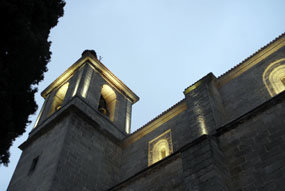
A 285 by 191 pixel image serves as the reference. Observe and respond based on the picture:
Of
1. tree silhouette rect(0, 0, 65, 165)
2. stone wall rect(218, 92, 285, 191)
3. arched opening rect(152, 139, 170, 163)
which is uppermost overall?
arched opening rect(152, 139, 170, 163)

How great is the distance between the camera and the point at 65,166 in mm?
13039

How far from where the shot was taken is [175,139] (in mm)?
13484

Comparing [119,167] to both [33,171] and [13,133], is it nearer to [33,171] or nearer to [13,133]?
[33,171]

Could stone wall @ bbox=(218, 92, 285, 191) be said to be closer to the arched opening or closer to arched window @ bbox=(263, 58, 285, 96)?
arched window @ bbox=(263, 58, 285, 96)

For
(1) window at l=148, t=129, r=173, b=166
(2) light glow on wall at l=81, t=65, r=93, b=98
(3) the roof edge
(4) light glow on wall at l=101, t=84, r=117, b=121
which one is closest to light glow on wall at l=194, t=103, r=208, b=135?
(1) window at l=148, t=129, r=173, b=166

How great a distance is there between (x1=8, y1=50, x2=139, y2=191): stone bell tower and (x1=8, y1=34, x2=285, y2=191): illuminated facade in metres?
0.05

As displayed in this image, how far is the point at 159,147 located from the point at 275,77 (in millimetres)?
5866

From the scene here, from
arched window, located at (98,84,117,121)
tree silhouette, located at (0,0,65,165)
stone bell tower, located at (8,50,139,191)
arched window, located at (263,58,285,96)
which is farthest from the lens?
arched window, located at (98,84,117,121)

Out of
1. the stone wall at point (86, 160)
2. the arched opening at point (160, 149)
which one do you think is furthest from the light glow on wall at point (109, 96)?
the arched opening at point (160, 149)

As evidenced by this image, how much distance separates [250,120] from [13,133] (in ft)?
23.3

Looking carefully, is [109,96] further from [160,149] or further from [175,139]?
[175,139]

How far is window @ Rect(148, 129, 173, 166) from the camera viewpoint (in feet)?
45.6

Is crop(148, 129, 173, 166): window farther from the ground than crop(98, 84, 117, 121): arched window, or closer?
closer

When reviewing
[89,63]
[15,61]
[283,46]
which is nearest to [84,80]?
[89,63]
